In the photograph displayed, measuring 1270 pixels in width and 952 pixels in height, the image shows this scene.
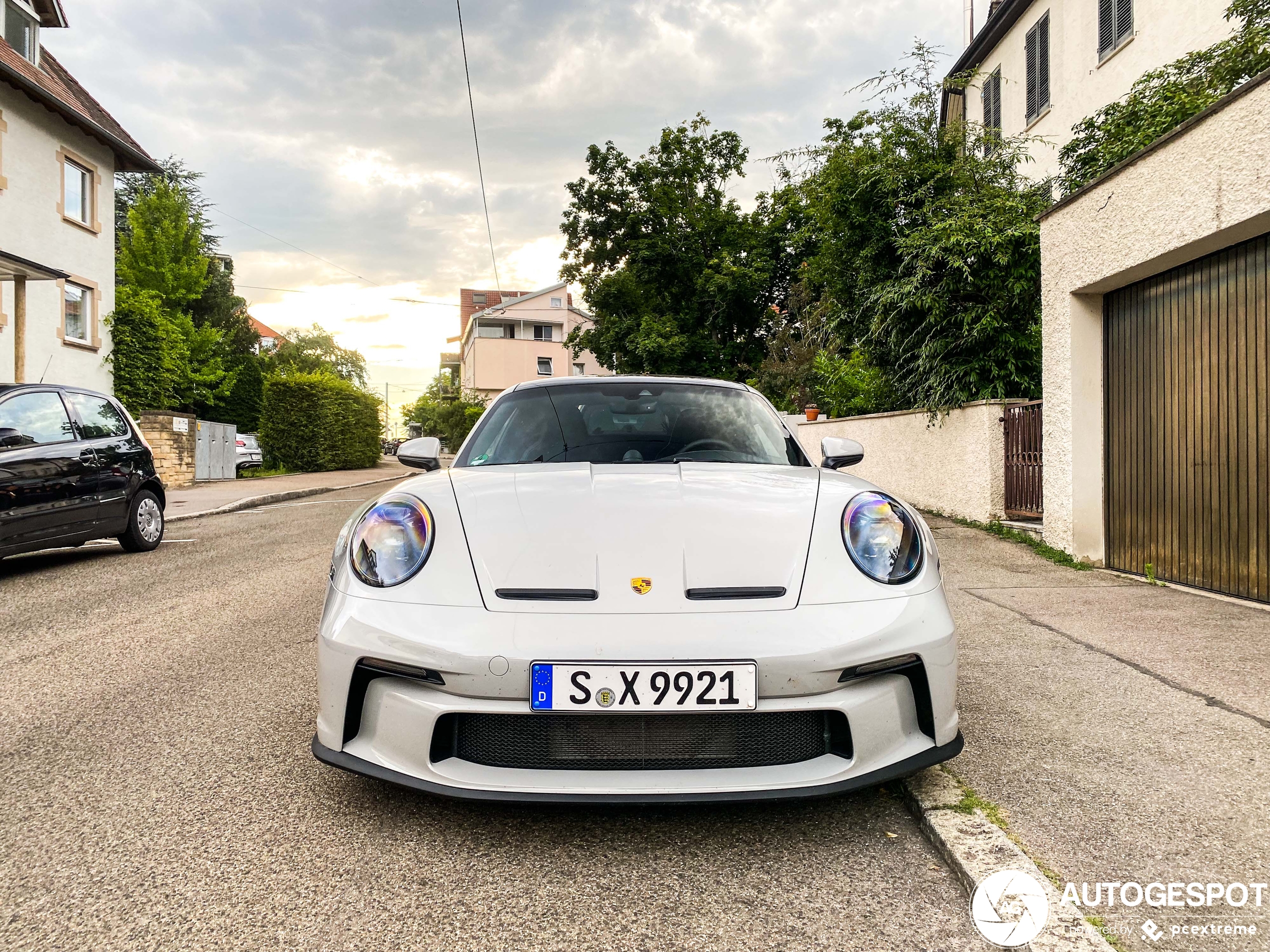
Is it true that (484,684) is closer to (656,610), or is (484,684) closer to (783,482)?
(656,610)

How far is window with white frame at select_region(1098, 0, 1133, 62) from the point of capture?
13.9 meters

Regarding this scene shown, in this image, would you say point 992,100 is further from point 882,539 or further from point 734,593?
point 734,593

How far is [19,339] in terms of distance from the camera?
1464 centimetres

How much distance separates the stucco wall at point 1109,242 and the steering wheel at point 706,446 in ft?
12.0

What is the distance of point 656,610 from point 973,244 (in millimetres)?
8712

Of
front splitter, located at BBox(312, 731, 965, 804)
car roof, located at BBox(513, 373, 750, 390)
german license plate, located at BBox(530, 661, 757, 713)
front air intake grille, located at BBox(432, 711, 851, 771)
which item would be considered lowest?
front splitter, located at BBox(312, 731, 965, 804)

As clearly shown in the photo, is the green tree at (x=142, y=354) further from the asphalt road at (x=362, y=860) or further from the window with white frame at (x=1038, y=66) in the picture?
the window with white frame at (x=1038, y=66)

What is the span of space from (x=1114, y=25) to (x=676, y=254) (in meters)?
16.5

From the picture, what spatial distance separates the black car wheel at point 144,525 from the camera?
791 centimetres

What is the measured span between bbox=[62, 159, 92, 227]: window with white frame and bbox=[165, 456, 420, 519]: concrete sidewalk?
5951 millimetres

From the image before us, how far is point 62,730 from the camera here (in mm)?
3129

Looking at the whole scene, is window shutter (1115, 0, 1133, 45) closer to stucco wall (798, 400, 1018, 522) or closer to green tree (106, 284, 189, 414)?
stucco wall (798, 400, 1018, 522)

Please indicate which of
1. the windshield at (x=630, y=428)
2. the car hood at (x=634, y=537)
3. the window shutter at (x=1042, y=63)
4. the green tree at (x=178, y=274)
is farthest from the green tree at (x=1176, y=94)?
the green tree at (x=178, y=274)

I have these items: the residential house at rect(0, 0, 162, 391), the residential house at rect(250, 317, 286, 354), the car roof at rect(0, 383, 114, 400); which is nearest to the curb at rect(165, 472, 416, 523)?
the car roof at rect(0, 383, 114, 400)
